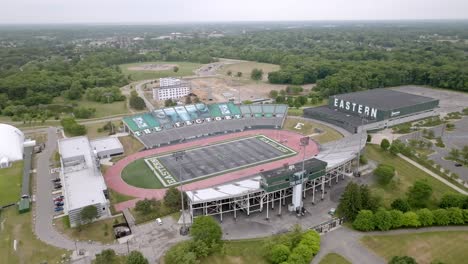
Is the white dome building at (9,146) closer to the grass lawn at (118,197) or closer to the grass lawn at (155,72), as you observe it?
the grass lawn at (118,197)

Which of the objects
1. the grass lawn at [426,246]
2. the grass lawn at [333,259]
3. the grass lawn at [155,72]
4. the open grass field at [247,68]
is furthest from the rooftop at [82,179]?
the open grass field at [247,68]

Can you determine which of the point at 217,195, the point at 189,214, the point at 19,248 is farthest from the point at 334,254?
the point at 19,248

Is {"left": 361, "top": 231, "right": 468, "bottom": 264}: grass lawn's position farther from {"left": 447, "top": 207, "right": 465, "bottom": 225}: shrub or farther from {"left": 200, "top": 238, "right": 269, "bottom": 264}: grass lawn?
{"left": 200, "top": 238, "right": 269, "bottom": 264}: grass lawn

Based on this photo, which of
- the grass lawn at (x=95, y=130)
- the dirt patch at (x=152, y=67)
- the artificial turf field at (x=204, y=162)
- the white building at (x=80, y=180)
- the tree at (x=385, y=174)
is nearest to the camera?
the white building at (x=80, y=180)

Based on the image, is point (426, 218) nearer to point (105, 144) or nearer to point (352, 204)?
point (352, 204)

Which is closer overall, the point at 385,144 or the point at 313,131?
the point at 385,144

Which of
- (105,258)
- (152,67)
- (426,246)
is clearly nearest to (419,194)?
(426,246)

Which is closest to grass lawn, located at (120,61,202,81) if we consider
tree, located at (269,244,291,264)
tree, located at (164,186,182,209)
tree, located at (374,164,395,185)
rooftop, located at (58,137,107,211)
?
rooftop, located at (58,137,107,211)
